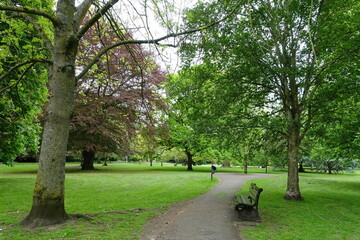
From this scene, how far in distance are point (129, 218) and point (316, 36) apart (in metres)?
9.04

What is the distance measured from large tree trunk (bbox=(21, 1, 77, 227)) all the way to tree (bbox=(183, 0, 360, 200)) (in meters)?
3.71

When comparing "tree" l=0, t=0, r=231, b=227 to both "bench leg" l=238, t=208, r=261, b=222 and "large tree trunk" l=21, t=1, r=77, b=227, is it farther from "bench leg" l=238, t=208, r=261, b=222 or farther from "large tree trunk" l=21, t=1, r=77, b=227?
"bench leg" l=238, t=208, r=261, b=222

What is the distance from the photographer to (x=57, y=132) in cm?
550

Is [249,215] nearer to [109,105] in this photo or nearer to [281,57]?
[281,57]

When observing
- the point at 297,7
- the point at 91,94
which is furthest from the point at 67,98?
the point at 91,94

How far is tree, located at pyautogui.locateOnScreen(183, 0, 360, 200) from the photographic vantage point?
339 inches

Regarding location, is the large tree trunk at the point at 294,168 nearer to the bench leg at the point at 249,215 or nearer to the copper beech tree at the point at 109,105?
the bench leg at the point at 249,215

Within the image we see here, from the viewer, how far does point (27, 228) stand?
17.0 feet

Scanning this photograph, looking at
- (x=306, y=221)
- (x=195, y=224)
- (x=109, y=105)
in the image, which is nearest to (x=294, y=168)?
(x=306, y=221)

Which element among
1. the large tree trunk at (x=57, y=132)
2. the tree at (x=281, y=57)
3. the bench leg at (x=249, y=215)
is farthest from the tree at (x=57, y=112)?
the bench leg at (x=249, y=215)

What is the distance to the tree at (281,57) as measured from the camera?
28.3ft

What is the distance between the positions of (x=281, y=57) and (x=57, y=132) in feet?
29.3

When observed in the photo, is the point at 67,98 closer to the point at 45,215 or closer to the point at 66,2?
the point at 66,2

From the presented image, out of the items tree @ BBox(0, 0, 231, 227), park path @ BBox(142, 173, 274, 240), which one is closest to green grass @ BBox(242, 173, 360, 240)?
park path @ BBox(142, 173, 274, 240)
